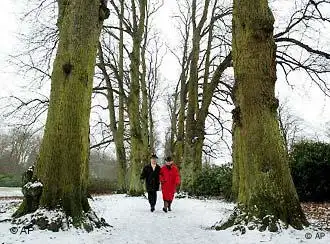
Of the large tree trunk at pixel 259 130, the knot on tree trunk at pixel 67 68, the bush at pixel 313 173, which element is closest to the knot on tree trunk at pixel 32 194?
the knot on tree trunk at pixel 67 68

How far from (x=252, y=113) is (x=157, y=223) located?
347 cm

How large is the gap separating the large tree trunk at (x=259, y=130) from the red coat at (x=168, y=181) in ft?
15.7

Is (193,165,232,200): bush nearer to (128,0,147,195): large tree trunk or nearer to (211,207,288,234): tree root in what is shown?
(128,0,147,195): large tree trunk

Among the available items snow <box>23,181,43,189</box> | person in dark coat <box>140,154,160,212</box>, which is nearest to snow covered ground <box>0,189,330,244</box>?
snow <box>23,181,43,189</box>

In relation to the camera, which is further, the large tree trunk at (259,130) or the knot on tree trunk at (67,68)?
the knot on tree trunk at (67,68)

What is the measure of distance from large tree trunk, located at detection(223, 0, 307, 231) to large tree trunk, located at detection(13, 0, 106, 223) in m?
3.06

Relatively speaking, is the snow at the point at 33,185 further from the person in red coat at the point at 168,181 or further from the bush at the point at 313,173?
the bush at the point at 313,173

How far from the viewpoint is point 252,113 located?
8078 millimetres

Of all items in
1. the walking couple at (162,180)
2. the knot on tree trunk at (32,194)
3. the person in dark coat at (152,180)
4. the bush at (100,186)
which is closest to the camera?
the knot on tree trunk at (32,194)

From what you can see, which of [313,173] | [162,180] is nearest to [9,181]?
[162,180]

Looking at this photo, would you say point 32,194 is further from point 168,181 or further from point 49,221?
point 168,181

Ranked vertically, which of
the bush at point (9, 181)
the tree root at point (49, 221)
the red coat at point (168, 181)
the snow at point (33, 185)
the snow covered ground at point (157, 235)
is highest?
the bush at point (9, 181)

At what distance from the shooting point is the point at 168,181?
13.3 meters

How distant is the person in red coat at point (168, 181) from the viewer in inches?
511
